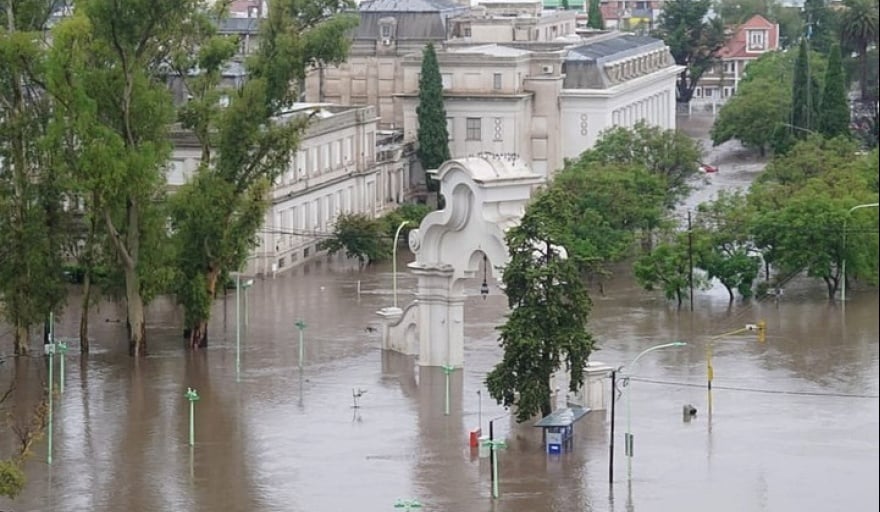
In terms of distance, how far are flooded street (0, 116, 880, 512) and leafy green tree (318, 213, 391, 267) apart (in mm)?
7356

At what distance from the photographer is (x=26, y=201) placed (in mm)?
50000

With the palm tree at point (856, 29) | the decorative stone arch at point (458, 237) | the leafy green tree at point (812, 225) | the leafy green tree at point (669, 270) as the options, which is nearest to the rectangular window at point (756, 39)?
the palm tree at point (856, 29)

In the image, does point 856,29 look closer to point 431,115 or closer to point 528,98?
point 528,98

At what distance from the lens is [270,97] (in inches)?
1998

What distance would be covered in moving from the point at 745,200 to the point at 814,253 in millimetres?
4536

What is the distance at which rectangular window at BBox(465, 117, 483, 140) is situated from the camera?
246 feet

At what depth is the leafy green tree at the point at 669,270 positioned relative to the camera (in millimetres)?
55688

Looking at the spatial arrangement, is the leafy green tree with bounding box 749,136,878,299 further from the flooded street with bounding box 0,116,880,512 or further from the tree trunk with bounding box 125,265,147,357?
the tree trunk with bounding box 125,265,147,357

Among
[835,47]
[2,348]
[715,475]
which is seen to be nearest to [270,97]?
[2,348]

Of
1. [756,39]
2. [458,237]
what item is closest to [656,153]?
[458,237]

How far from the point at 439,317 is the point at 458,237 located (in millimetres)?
1740

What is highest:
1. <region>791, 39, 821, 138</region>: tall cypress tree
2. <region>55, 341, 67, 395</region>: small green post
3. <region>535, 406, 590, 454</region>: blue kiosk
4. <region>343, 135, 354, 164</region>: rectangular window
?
<region>791, 39, 821, 138</region>: tall cypress tree

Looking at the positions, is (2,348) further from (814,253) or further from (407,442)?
(814,253)

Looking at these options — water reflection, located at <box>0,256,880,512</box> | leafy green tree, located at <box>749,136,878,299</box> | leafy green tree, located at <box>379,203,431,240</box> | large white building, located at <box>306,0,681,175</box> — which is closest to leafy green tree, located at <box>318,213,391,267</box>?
leafy green tree, located at <box>379,203,431,240</box>
